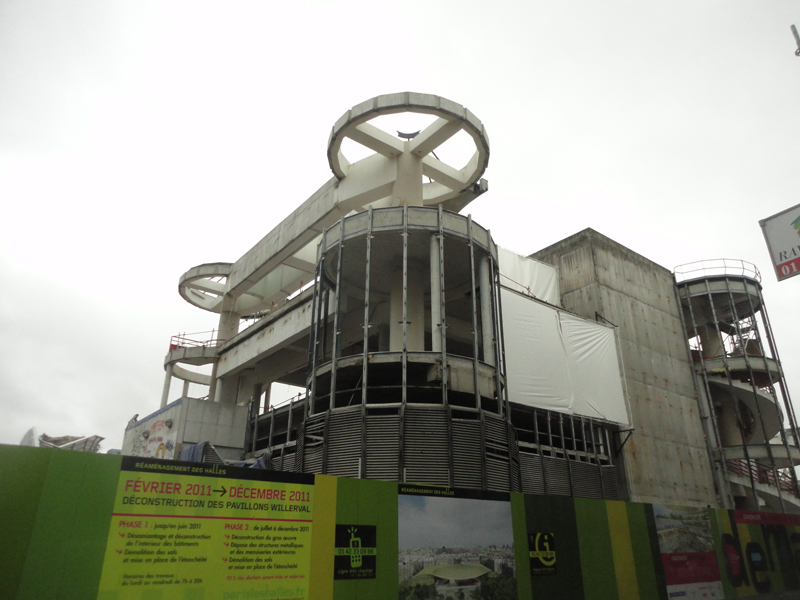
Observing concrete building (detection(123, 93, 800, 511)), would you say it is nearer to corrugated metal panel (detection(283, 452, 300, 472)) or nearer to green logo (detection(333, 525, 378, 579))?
corrugated metal panel (detection(283, 452, 300, 472))

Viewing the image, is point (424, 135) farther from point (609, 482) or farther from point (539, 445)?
point (609, 482)

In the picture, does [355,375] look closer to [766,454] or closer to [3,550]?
[3,550]

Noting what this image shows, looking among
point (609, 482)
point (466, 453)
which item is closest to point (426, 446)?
point (466, 453)

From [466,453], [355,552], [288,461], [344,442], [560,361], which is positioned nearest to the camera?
[355,552]

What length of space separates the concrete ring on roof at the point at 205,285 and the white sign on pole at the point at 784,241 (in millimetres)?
31810

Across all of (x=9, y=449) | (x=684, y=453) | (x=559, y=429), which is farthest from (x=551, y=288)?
(x=9, y=449)

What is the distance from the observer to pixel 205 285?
127ft

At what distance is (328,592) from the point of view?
836 centimetres

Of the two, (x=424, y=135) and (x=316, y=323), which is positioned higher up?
(x=424, y=135)

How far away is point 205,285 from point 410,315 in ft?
71.4

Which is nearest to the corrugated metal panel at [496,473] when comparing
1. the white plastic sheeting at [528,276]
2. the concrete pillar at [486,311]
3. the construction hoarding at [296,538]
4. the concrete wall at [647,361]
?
the concrete pillar at [486,311]

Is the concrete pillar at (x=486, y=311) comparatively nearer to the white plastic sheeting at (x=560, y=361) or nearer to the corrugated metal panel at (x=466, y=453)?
the corrugated metal panel at (x=466, y=453)

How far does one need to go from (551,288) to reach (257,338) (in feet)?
56.7

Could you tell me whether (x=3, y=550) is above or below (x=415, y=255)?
below
